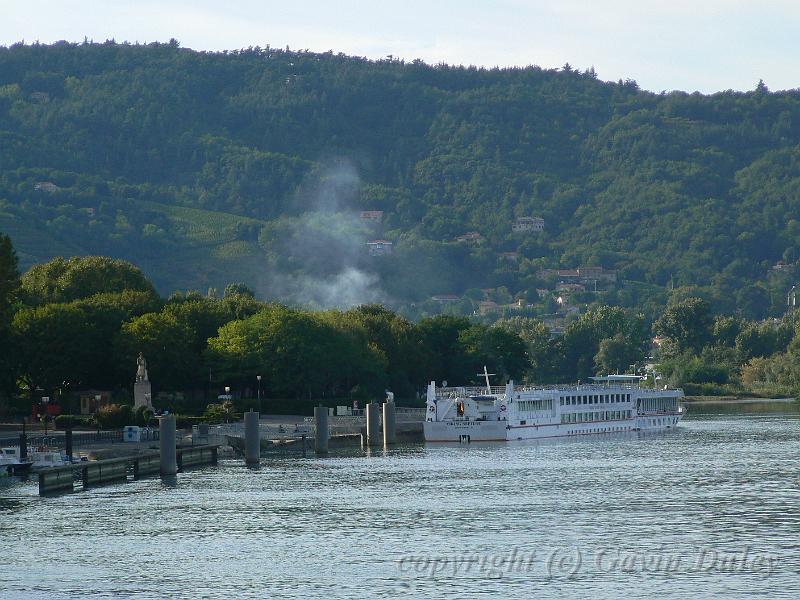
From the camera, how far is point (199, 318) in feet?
545

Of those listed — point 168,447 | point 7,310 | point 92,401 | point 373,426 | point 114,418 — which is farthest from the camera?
point 92,401

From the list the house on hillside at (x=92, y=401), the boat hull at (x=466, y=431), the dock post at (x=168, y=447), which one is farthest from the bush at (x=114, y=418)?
the boat hull at (x=466, y=431)

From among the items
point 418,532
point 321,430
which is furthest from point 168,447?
point 418,532

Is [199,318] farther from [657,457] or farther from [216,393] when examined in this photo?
[657,457]

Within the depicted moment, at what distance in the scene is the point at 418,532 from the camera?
7581 cm

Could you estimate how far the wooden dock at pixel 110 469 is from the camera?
9050 cm

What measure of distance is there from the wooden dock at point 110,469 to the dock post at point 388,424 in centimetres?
2341

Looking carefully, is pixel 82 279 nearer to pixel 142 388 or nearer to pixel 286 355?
pixel 286 355

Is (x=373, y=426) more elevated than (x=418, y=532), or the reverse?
(x=373, y=426)

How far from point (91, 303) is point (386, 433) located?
133 feet

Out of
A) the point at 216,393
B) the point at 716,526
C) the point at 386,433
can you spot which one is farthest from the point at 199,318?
the point at 716,526

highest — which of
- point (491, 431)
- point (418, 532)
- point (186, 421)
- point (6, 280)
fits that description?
point (6, 280)

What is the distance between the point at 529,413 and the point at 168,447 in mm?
46976

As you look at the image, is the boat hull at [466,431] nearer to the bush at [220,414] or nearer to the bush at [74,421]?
the bush at [220,414]
